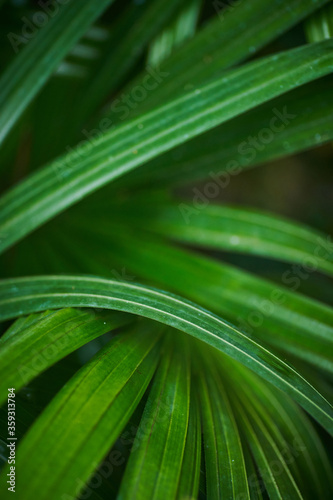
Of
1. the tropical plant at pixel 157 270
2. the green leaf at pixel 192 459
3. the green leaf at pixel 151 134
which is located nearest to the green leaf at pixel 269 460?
the tropical plant at pixel 157 270

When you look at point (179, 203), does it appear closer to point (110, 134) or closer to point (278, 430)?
point (110, 134)

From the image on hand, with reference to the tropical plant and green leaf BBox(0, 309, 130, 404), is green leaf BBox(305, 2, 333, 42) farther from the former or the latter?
green leaf BBox(0, 309, 130, 404)

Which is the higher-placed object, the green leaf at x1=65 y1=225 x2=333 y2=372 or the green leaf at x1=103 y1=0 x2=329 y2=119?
the green leaf at x1=103 y1=0 x2=329 y2=119

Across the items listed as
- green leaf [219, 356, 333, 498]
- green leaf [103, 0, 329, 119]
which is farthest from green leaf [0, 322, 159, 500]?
green leaf [103, 0, 329, 119]

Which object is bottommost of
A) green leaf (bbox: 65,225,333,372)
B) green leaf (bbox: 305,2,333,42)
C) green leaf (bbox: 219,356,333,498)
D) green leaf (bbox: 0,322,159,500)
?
green leaf (bbox: 0,322,159,500)

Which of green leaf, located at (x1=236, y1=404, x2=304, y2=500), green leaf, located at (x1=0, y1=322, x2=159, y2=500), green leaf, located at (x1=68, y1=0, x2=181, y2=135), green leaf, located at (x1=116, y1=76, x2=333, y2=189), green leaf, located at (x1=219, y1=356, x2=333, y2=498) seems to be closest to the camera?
green leaf, located at (x1=0, y1=322, x2=159, y2=500)

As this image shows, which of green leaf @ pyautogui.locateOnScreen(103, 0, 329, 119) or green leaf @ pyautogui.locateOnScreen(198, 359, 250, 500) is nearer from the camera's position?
green leaf @ pyautogui.locateOnScreen(198, 359, 250, 500)

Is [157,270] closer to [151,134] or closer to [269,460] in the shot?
[151,134]

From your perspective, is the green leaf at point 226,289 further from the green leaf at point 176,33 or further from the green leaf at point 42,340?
the green leaf at point 176,33
